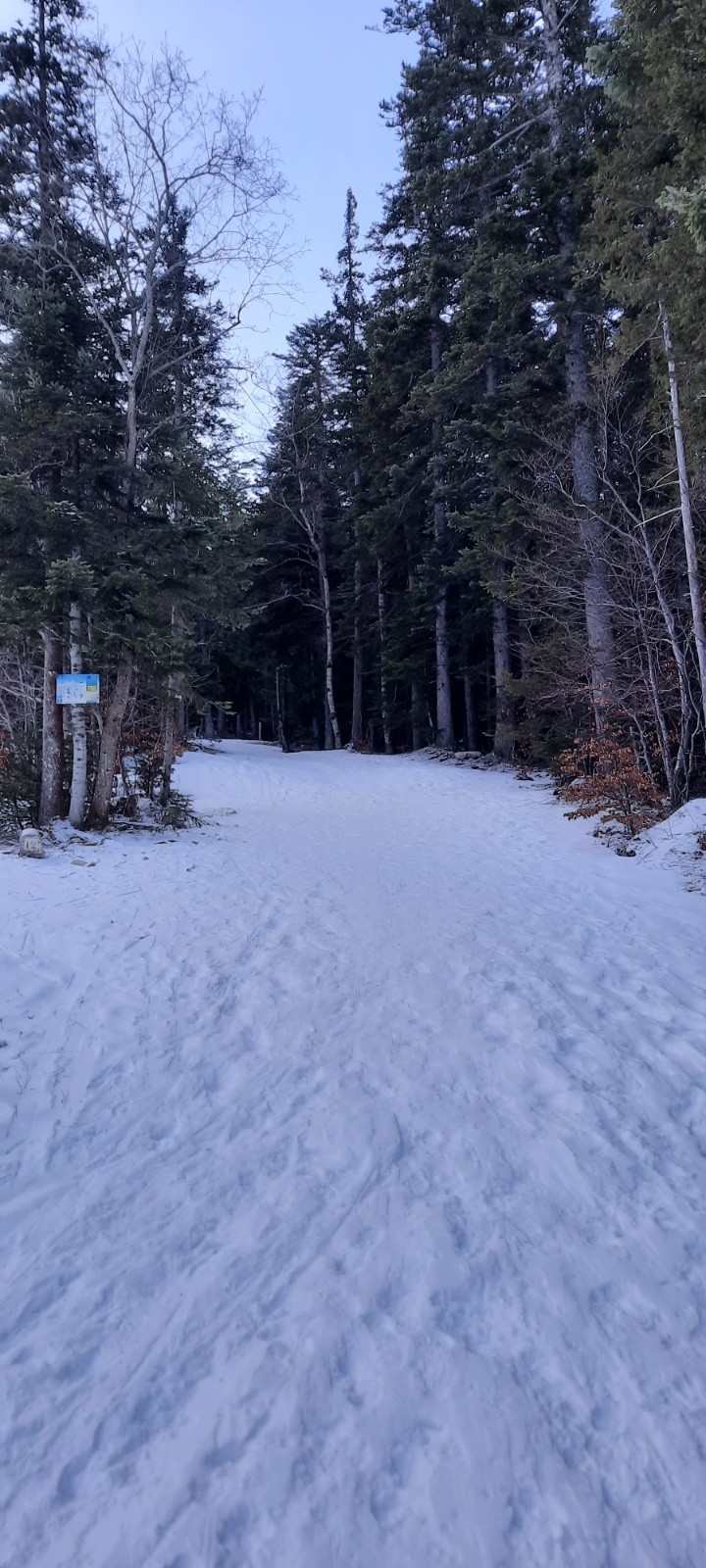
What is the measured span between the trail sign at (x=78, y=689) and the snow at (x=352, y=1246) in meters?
4.09

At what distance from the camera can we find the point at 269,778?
1769 centimetres

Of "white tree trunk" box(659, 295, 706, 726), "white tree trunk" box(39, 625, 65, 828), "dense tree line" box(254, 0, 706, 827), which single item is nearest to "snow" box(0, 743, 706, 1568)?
"white tree trunk" box(659, 295, 706, 726)

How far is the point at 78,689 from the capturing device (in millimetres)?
8727

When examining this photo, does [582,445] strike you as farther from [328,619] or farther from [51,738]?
[328,619]

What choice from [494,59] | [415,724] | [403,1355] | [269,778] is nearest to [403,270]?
[494,59]

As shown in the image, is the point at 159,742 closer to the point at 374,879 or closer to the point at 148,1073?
the point at 374,879

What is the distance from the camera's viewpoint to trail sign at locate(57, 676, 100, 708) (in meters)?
8.69

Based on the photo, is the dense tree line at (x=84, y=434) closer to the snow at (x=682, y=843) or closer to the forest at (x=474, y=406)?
the forest at (x=474, y=406)

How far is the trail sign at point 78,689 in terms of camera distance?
28.5 feet

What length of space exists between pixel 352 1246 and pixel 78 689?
7818 mm

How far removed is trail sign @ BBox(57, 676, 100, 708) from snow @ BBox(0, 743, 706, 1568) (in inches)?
161

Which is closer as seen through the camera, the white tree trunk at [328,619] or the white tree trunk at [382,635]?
the white tree trunk at [382,635]

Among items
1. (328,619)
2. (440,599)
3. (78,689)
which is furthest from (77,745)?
(328,619)

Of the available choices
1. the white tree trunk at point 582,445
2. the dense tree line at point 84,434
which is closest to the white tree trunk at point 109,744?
the dense tree line at point 84,434
